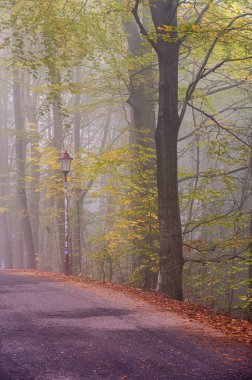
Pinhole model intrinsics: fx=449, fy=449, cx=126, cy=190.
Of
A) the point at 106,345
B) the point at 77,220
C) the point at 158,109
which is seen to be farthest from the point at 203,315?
the point at 77,220

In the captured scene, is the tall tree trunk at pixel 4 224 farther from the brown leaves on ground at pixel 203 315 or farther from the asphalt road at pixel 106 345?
the asphalt road at pixel 106 345

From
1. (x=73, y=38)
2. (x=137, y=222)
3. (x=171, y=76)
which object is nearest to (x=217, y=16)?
(x=171, y=76)

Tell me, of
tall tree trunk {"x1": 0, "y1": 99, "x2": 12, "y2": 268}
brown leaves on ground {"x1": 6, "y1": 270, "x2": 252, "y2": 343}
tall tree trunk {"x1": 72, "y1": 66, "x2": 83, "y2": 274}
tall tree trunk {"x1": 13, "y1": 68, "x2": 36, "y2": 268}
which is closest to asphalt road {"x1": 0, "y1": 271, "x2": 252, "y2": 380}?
brown leaves on ground {"x1": 6, "y1": 270, "x2": 252, "y2": 343}

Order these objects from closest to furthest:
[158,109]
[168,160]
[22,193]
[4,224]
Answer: [168,160]
[158,109]
[22,193]
[4,224]

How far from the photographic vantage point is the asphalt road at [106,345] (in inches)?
187

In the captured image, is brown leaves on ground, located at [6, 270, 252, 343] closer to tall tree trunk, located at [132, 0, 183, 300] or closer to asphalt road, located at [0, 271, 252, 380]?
asphalt road, located at [0, 271, 252, 380]

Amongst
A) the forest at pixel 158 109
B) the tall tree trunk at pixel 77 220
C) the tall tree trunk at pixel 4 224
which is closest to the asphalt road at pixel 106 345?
the forest at pixel 158 109

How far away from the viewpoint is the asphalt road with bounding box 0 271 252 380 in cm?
476

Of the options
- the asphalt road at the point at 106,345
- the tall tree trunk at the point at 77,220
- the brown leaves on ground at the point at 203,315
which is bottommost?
the brown leaves on ground at the point at 203,315

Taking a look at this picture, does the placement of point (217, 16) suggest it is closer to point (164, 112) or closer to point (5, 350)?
point (164, 112)

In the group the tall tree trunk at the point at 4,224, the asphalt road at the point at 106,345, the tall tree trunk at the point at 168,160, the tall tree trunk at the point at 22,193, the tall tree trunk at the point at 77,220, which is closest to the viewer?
the asphalt road at the point at 106,345

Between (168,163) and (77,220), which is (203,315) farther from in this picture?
(77,220)

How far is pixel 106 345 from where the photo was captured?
5.74 meters

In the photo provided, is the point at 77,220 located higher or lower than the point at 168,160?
lower
